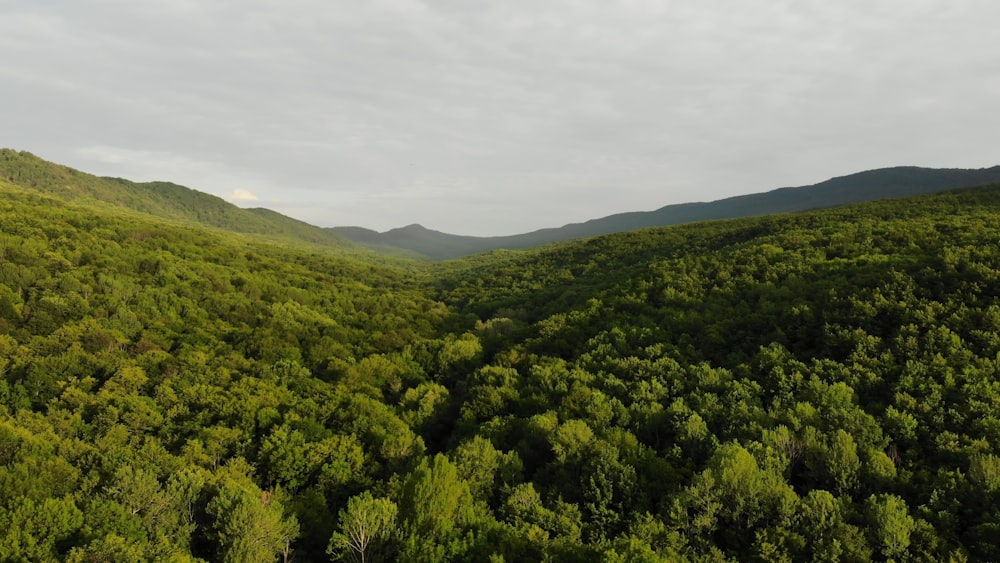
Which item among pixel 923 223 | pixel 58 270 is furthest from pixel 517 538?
pixel 58 270

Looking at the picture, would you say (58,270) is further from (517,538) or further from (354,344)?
(517,538)

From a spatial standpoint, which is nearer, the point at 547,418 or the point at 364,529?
the point at 364,529

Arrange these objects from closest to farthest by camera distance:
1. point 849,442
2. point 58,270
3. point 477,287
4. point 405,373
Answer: point 849,442 < point 405,373 < point 58,270 < point 477,287

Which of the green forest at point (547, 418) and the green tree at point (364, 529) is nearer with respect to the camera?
the green forest at point (547, 418)

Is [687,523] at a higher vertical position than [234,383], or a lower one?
lower

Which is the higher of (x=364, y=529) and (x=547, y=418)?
(x=547, y=418)

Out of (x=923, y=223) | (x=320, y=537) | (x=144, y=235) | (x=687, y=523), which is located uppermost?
(x=144, y=235)

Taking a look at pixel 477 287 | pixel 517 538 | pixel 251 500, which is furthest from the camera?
pixel 477 287

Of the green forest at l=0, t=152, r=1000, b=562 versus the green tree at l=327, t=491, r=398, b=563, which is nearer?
the green forest at l=0, t=152, r=1000, b=562
